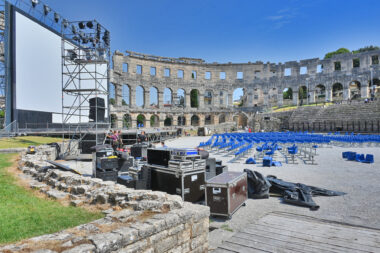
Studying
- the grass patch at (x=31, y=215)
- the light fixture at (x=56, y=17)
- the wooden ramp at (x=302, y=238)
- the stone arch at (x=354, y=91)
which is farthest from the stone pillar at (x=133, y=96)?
the stone arch at (x=354, y=91)

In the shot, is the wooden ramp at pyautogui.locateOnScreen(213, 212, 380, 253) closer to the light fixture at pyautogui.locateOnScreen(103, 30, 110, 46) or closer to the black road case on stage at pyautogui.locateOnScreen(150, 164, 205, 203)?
the black road case on stage at pyautogui.locateOnScreen(150, 164, 205, 203)

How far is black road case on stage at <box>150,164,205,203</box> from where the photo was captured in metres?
5.33

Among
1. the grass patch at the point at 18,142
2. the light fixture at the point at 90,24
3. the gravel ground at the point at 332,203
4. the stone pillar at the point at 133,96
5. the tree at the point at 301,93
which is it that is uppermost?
the tree at the point at 301,93

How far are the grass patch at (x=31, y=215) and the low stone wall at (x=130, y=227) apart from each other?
0.40 meters

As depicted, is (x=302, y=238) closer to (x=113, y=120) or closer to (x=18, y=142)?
(x=18, y=142)

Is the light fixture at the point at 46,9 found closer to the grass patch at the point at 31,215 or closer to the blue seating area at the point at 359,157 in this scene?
the grass patch at the point at 31,215

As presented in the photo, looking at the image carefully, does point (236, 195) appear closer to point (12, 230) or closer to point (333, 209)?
point (333, 209)

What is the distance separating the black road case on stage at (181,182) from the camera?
5.33m

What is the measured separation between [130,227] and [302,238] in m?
2.81

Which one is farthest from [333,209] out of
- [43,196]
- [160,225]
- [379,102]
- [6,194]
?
[379,102]

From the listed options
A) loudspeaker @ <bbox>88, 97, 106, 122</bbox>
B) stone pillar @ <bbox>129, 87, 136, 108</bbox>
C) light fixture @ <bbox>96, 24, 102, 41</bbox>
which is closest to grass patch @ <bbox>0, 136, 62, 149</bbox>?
loudspeaker @ <bbox>88, 97, 106, 122</bbox>

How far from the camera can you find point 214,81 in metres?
48.9

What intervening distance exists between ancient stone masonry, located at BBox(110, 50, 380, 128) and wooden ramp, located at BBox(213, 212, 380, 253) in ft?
114

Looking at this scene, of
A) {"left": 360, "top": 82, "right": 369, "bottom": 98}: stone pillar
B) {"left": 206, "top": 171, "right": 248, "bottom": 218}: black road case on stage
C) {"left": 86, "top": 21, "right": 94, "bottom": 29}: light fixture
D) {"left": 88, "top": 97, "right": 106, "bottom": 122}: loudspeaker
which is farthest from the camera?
{"left": 360, "top": 82, "right": 369, "bottom": 98}: stone pillar
